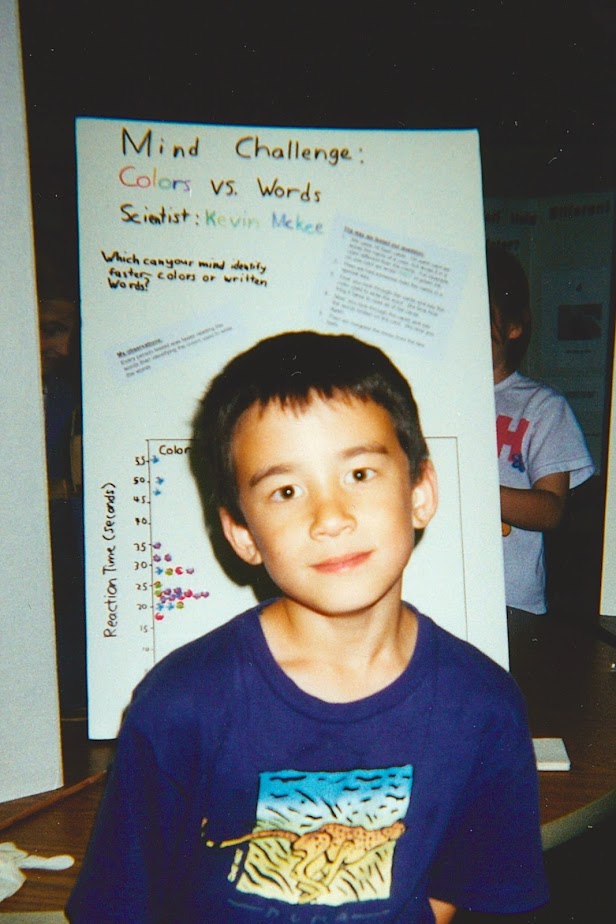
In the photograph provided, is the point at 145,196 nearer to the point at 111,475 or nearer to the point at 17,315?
the point at 17,315

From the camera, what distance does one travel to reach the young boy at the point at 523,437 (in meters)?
1.54

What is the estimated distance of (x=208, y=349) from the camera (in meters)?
0.94

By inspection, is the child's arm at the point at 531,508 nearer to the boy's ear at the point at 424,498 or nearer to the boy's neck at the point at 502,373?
the boy's neck at the point at 502,373

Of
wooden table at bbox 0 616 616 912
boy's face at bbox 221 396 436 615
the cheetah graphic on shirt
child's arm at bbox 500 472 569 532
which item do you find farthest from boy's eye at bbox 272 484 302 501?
child's arm at bbox 500 472 569 532

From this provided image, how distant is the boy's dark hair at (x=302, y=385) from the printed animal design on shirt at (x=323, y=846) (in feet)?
0.95

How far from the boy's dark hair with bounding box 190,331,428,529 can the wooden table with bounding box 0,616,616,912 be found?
0.36 meters

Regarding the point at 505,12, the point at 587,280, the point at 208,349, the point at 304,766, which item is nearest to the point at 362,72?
the point at 505,12

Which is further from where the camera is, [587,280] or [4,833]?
[587,280]

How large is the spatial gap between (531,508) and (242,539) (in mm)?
800

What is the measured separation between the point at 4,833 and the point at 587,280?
3.52m

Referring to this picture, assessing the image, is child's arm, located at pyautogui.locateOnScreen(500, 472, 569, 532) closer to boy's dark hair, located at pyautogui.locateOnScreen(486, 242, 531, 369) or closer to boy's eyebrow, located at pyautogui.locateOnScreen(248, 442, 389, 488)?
boy's dark hair, located at pyautogui.locateOnScreen(486, 242, 531, 369)

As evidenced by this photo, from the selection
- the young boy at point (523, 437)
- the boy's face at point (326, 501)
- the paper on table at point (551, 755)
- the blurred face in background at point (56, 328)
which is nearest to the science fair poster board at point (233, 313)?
the paper on table at point (551, 755)

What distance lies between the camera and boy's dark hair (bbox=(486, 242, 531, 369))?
161cm

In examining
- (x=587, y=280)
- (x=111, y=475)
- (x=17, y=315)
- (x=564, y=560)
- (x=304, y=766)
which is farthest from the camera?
(x=587, y=280)
